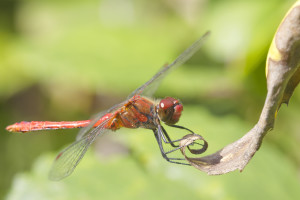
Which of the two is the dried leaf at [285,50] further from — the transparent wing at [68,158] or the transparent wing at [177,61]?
the transparent wing at [68,158]

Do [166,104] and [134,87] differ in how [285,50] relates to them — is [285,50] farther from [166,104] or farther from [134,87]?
[134,87]

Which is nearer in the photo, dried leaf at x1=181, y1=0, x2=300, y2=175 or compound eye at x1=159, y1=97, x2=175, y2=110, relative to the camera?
dried leaf at x1=181, y1=0, x2=300, y2=175

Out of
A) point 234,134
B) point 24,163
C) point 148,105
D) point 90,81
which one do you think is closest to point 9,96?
point 24,163

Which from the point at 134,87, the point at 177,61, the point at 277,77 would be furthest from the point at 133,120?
the point at 134,87

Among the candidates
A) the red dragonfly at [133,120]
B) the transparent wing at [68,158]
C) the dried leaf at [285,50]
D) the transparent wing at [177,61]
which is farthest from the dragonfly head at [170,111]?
the dried leaf at [285,50]

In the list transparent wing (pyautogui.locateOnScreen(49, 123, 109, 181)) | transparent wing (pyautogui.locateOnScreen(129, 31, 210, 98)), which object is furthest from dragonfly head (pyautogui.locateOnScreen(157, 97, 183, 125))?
transparent wing (pyautogui.locateOnScreen(49, 123, 109, 181))

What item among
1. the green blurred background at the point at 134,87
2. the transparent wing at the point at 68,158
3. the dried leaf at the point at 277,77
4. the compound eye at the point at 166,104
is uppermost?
the dried leaf at the point at 277,77

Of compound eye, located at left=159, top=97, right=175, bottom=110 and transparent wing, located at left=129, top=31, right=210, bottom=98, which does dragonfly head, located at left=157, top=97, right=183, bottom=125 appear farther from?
transparent wing, located at left=129, top=31, right=210, bottom=98
